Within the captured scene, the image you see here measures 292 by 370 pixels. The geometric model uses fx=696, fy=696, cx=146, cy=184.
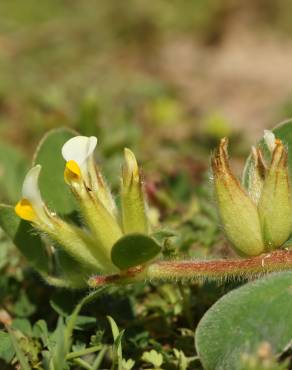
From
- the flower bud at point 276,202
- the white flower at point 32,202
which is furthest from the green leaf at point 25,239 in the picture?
the flower bud at point 276,202

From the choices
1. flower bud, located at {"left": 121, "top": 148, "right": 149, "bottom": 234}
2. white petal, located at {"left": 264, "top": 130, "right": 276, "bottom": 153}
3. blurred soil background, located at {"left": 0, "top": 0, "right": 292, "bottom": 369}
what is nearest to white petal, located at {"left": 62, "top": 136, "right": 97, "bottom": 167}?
flower bud, located at {"left": 121, "top": 148, "right": 149, "bottom": 234}

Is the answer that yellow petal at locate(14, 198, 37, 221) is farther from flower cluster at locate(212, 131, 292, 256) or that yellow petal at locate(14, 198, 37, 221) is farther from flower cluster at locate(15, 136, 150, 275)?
flower cluster at locate(212, 131, 292, 256)

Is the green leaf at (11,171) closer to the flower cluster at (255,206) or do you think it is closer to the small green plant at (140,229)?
the small green plant at (140,229)

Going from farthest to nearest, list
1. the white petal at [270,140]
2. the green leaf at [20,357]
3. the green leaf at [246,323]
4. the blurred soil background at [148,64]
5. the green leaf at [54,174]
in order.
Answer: the blurred soil background at [148,64] → the green leaf at [54,174] → the white petal at [270,140] → the green leaf at [20,357] → the green leaf at [246,323]

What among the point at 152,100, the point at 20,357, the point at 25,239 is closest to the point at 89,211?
the point at 25,239

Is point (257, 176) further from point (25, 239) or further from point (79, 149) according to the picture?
point (25, 239)

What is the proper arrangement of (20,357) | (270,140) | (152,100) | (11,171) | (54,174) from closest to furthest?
(20,357) < (270,140) < (54,174) < (11,171) < (152,100)
